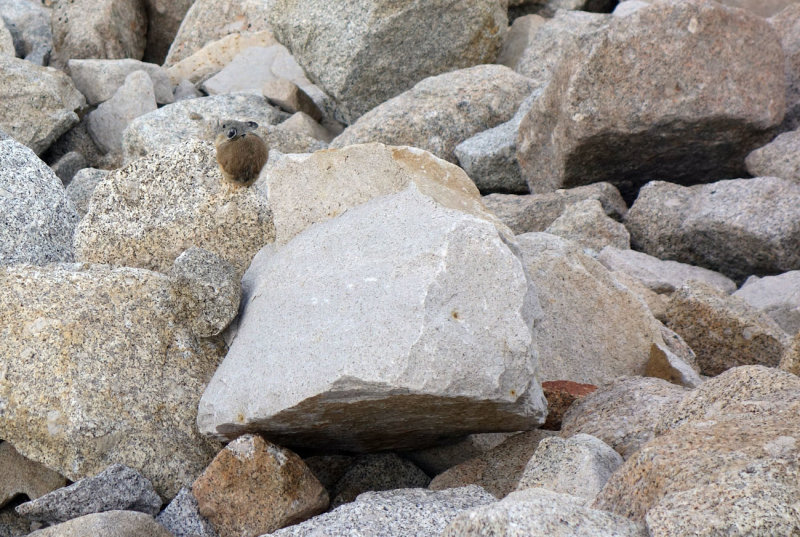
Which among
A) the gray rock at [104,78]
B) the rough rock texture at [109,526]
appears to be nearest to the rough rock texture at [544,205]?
the rough rock texture at [109,526]

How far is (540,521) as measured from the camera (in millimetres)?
2297

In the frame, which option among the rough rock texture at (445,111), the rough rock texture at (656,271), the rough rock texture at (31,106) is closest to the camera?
the rough rock texture at (656,271)

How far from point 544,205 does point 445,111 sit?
4.84 ft

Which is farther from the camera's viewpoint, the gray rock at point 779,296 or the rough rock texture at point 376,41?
the rough rock texture at point 376,41

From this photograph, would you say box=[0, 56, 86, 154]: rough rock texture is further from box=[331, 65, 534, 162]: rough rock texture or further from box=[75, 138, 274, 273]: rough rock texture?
box=[75, 138, 274, 273]: rough rock texture

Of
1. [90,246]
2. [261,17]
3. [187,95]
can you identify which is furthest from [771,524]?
[261,17]

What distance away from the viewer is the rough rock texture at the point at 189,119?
7812 mm

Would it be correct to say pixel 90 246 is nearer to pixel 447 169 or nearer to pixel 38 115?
pixel 447 169

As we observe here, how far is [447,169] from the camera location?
413 centimetres

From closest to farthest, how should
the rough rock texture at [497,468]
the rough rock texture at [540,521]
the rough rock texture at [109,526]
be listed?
the rough rock texture at [540,521] → the rough rock texture at [109,526] → the rough rock texture at [497,468]

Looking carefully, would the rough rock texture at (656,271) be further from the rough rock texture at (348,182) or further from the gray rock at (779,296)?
the rough rock texture at (348,182)

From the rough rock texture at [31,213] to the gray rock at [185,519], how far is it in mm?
1665

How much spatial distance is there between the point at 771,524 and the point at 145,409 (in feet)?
7.94

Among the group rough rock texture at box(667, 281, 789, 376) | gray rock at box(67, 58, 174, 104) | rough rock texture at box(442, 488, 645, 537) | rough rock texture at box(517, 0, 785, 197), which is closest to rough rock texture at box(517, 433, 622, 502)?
rough rock texture at box(442, 488, 645, 537)
